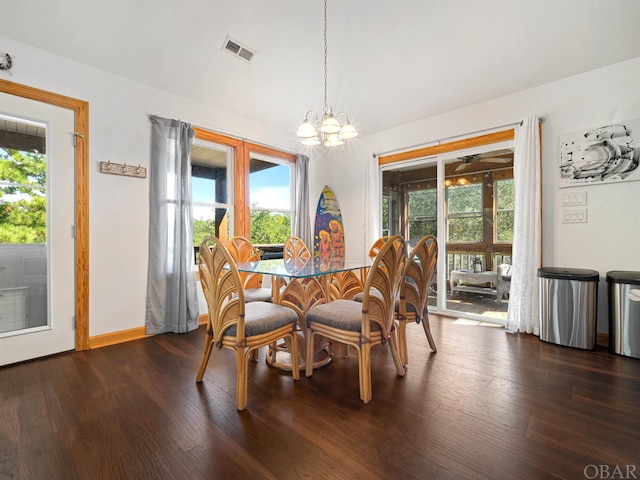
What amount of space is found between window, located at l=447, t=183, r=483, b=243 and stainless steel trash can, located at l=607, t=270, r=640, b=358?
142 centimetres

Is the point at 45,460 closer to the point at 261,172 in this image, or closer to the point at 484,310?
the point at 261,172

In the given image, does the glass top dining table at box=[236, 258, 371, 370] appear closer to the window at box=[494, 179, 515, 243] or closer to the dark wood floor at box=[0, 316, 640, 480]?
the dark wood floor at box=[0, 316, 640, 480]

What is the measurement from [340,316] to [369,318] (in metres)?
0.20

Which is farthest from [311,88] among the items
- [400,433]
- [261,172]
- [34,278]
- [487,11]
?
[400,433]

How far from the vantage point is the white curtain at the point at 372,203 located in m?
4.35

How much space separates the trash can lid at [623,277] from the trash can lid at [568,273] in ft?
0.30

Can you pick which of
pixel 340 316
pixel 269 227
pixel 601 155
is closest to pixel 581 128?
pixel 601 155

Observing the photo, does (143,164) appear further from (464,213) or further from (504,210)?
(504,210)

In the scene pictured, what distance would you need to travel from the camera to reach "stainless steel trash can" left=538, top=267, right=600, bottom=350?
8.68 feet

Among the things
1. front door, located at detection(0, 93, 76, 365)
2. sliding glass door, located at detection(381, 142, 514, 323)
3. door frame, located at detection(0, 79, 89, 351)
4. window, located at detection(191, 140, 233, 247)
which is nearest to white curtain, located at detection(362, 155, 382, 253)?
sliding glass door, located at detection(381, 142, 514, 323)

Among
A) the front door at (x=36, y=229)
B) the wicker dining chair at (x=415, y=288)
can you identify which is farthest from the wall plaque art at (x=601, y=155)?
the front door at (x=36, y=229)

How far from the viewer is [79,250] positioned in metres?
2.66

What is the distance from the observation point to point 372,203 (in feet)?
14.3

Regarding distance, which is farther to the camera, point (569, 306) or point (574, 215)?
point (574, 215)
